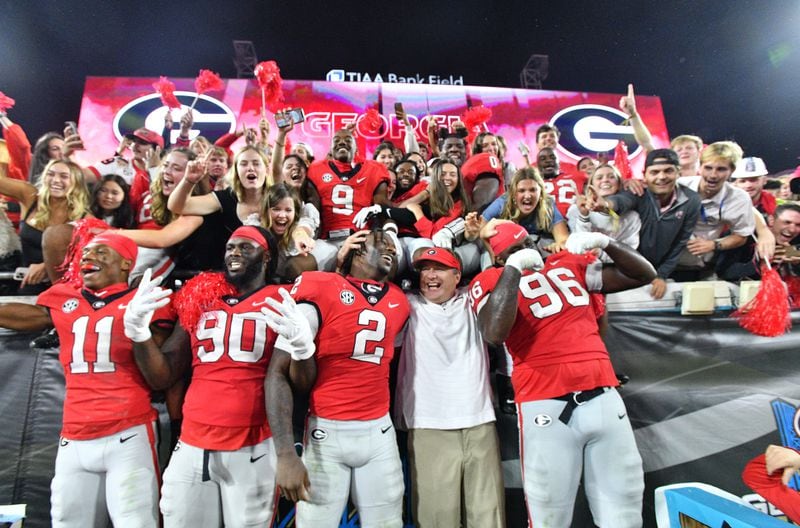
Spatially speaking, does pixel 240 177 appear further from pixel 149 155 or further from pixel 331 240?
pixel 149 155

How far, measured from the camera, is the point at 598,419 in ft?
8.50

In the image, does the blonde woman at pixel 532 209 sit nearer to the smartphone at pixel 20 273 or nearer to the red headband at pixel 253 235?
the red headband at pixel 253 235

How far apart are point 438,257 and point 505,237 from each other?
0.50m

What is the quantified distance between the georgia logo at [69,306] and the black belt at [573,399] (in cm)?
291

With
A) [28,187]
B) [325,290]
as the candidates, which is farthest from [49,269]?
[325,290]

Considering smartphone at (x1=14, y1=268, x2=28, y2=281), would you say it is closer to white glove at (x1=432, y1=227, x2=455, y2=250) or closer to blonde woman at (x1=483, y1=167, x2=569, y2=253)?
white glove at (x1=432, y1=227, x2=455, y2=250)

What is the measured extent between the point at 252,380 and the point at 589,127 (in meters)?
10.8

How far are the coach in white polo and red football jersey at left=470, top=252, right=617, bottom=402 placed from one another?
0.21 metres

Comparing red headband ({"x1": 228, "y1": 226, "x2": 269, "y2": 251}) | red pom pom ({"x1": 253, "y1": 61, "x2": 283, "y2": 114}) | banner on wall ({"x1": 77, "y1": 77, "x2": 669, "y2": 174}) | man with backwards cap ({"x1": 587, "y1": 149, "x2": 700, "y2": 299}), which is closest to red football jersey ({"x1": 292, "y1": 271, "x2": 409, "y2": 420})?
red headband ({"x1": 228, "y1": 226, "x2": 269, "y2": 251})

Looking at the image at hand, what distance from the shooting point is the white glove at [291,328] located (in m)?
2.36

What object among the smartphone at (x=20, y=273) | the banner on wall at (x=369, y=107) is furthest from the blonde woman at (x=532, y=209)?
the banner on wall at (x=369, y=107)

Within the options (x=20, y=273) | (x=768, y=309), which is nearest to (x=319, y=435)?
(x=20, y=273)

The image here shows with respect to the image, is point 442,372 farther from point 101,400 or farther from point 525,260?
point 101,400

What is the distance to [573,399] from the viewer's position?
104 inches
